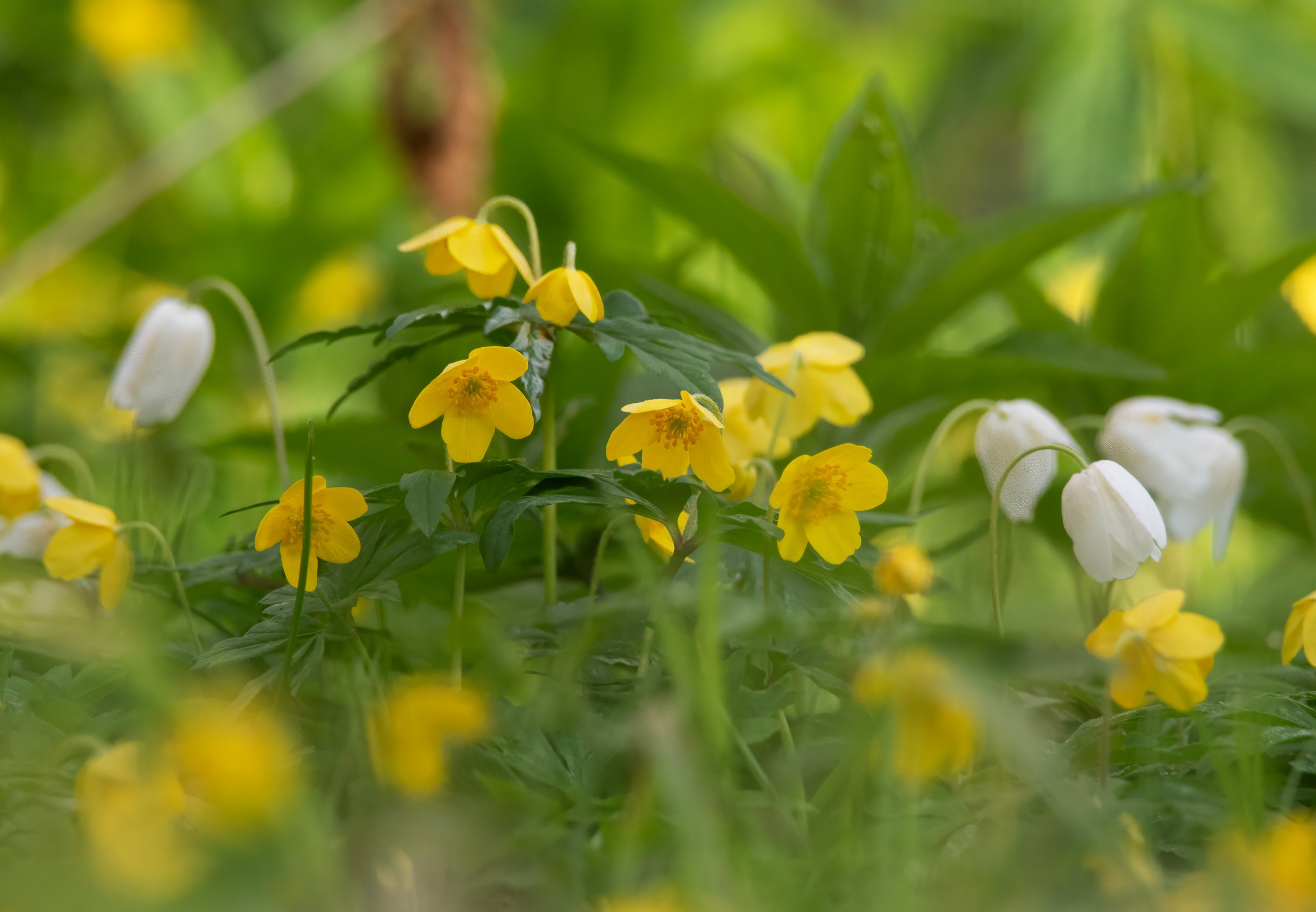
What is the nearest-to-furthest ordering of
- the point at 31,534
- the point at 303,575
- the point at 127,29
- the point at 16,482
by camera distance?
1. the point at 303,575
2. the point at 16,482
3. the point at 31,534
4. the point at 127,29

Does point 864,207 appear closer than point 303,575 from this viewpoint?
No

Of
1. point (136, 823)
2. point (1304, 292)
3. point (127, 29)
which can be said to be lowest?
point (1304, 292)

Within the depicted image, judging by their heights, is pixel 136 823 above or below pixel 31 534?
above

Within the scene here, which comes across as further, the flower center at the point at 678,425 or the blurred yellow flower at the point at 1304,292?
the blurred yellow flower at the point at 1304,292

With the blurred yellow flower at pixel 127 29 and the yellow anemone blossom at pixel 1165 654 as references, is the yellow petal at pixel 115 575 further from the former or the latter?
the blurred yellow flower at pixel 127 29

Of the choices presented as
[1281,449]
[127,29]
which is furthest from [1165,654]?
[127,29]

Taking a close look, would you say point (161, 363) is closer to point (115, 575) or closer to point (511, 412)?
point (115, 575)

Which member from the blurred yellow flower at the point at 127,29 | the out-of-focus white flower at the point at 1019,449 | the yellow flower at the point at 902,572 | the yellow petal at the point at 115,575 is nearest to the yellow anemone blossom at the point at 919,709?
the yellow flower at the point at 902,572
